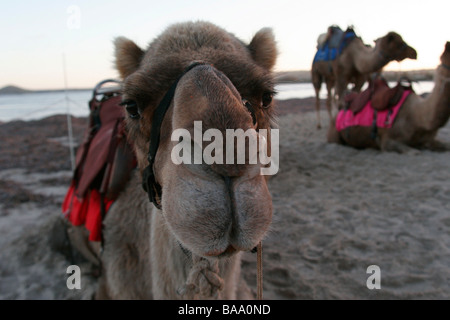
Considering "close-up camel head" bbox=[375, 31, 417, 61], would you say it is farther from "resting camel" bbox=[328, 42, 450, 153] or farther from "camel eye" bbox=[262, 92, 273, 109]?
"camel eye" bbox=[262, 92, 273, 109]

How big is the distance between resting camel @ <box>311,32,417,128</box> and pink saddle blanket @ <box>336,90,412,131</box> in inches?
40.0

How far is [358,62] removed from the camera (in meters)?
8.95

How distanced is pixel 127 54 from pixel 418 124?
6150mm

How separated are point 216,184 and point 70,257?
8.87 feet

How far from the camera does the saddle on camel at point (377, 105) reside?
6922 mm

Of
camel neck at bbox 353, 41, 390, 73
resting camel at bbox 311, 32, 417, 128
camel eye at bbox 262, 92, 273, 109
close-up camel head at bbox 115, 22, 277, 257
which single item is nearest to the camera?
close-up camel head at bbox 115, 22, 277, 257

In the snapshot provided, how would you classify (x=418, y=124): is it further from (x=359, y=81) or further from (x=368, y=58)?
(x=359, y=81)

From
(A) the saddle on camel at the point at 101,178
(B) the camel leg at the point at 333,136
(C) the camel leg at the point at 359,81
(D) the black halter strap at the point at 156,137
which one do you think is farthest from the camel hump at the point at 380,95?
(D) the black halter strap at the point at 156,137

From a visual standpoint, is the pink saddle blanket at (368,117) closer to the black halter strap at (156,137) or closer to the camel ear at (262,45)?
the camel ear at (262,45)

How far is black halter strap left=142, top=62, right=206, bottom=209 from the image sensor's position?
1.45 m

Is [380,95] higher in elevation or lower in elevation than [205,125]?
lower

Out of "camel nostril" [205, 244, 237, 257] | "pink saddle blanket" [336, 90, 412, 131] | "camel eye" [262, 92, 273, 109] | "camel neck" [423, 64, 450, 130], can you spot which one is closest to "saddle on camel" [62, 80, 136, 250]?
"camel eye" [262, 92, 273, 109]

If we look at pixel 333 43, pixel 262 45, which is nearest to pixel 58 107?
pixel 333 43
